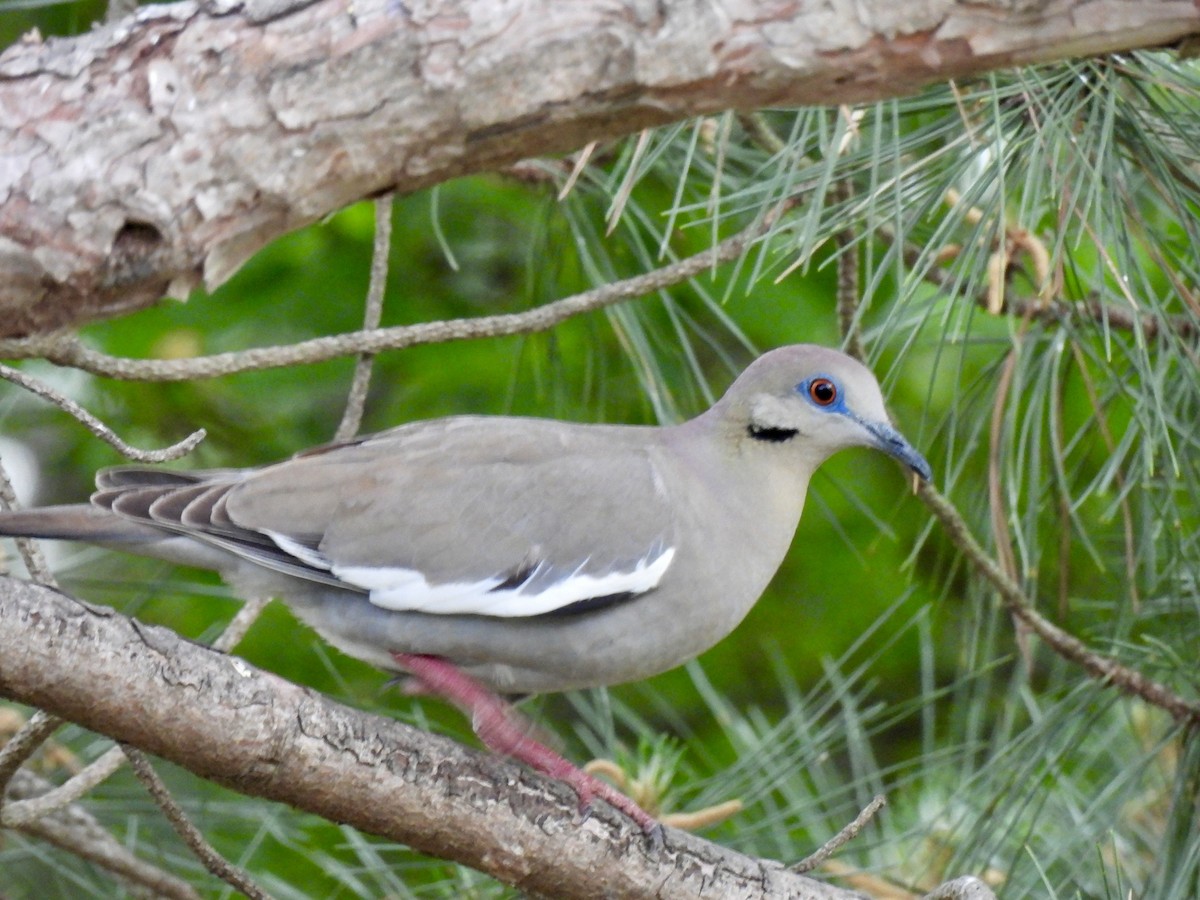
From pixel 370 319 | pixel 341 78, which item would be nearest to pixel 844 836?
pixel 370 319

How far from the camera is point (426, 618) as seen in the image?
2.11 metres

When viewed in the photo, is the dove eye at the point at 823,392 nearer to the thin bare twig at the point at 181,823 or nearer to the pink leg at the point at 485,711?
the pink leg at the point at 485,711

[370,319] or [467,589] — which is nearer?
[467,589]

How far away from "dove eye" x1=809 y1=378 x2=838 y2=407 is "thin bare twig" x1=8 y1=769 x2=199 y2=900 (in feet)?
4.12

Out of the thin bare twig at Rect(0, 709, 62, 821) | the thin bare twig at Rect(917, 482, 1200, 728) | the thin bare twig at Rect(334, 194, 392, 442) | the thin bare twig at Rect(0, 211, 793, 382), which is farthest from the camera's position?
the thin bare twig at Rect(917, 482, 1200, 728)

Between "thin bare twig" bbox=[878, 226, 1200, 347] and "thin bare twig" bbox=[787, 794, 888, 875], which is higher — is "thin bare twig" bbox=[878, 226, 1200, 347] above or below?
above

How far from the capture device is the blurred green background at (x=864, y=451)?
2092 millimetres

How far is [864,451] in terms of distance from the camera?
13.0ft

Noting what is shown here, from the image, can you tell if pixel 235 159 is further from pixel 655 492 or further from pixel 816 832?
pixel 816 832

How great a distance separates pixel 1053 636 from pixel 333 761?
1.28 meters

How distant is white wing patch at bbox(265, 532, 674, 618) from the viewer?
2.08 metres

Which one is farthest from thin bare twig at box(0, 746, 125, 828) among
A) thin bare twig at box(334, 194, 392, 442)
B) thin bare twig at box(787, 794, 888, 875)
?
thin bare twig at box(787, 794, 888, 875)

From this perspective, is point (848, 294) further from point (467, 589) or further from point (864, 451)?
point (864, 451)

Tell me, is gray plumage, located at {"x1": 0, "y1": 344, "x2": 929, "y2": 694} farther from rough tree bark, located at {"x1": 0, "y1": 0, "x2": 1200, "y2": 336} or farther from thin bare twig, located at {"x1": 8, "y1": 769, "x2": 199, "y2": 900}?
rough tree bark, located at {"x1": 0, "y1": 0, "x2": 1200, "y2": 336}
